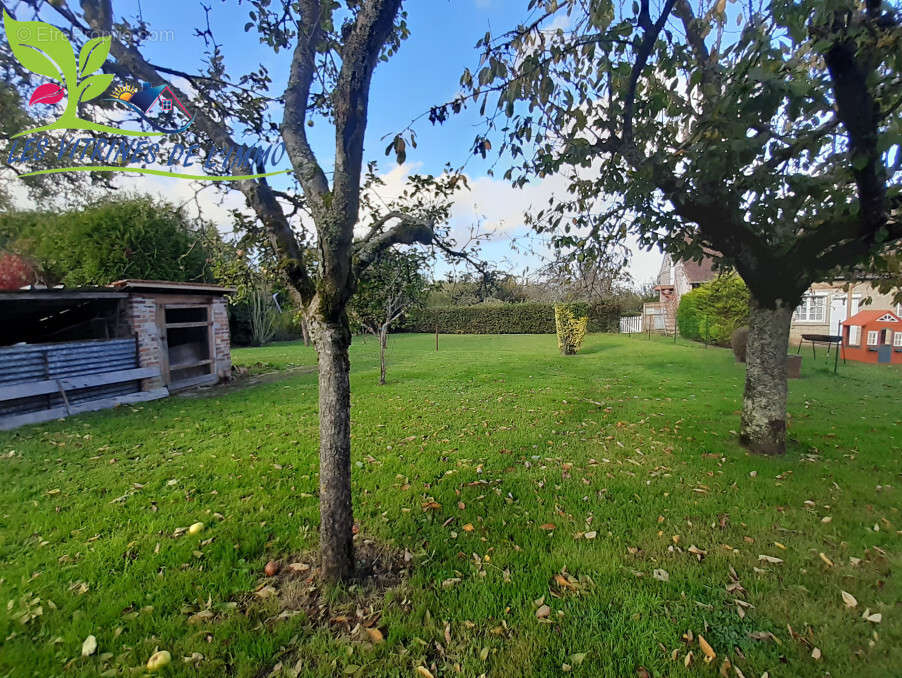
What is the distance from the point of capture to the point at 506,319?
29.1 meters

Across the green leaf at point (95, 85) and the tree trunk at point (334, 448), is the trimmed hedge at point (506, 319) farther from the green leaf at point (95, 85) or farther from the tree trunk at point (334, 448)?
the tree trunk at point (334, 448)

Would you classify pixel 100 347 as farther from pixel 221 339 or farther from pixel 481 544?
pixel 481 544

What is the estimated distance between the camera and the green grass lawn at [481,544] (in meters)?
2.11

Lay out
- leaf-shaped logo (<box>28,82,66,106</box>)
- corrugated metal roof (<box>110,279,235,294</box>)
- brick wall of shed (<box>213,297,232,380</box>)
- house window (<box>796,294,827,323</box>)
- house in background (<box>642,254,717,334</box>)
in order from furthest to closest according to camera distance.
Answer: house in background (<box>642,254,717,334</box>) < house window (<box>796,294,827,323</box>) < brick wall of shed (<box>213,297,232,380</box>) < corrugated metal roof (<box>110,279,235,294</box>) < leaf-shaped logo (<box>28,82,66,106</box>)

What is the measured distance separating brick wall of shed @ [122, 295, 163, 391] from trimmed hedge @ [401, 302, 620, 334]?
1867 cm

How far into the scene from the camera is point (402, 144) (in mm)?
2771

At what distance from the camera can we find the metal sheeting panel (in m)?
6.52

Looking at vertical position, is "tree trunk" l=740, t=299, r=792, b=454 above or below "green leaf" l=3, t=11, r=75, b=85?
below

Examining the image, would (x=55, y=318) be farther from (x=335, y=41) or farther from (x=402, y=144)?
(x=402, y=144)

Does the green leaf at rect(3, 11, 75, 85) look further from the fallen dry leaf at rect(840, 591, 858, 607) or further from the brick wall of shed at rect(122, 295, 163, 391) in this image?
the fallen dry leaf at rect(840, 591, 858, 607)

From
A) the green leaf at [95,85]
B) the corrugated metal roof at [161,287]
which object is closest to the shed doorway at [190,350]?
the corrugated metal roof at [161,287]

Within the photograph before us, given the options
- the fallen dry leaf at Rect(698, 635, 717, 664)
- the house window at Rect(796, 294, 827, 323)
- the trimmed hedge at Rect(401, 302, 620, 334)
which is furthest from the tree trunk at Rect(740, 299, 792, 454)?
the trimmed hedge at Rect(401, 302, 620, 334)

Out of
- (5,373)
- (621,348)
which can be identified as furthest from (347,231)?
(621,348)

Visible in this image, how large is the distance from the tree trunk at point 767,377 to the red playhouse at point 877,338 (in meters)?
11.6
